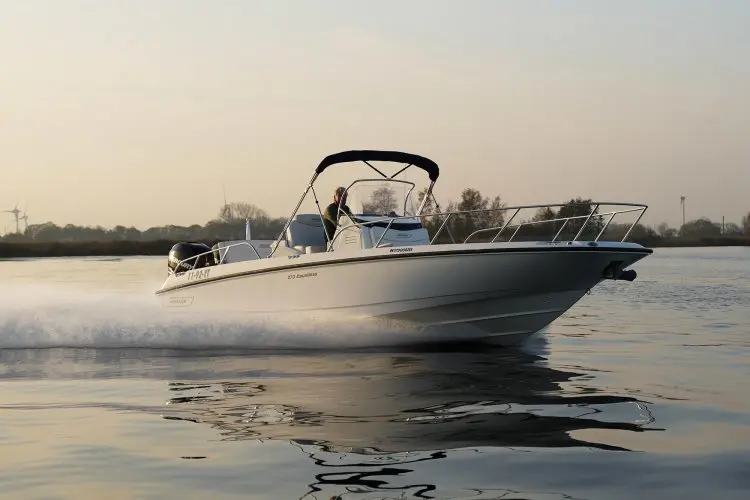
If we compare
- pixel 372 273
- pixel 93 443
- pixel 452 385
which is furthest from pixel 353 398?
pixel 372 273

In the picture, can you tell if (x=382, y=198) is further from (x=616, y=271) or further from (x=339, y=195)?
(x=616, y=271)

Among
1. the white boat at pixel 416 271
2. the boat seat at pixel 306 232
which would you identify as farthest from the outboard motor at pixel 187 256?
the boat seat at pixel 306 232

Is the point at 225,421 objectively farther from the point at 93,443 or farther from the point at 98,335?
the point at 98,335

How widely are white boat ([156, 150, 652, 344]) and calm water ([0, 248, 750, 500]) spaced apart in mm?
484

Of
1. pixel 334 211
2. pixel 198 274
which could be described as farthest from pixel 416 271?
pixel 198 274

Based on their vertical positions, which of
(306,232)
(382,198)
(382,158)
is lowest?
(306,232)

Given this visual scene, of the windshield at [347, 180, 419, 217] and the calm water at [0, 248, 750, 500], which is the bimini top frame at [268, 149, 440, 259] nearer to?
the windshield at [347, 180, 419, 217]

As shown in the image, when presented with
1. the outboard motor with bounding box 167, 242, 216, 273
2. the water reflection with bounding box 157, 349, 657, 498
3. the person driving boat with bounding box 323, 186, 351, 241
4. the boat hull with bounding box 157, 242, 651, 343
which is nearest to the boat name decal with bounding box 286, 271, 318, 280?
the boat hull with bounding box 157, 242, 651, 343

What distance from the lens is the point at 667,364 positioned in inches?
432

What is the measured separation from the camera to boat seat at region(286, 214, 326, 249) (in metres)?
13.8

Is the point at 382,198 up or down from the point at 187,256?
up

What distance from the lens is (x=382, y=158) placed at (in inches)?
551

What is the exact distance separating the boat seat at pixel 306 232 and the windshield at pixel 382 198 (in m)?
0.74

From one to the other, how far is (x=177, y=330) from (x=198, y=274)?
1.24m
